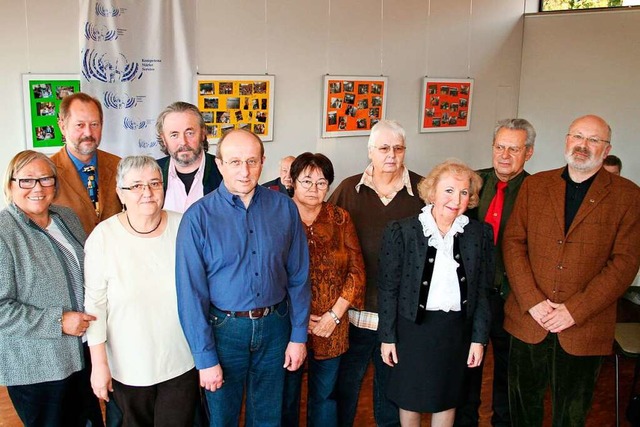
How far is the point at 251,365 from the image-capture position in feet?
8.98

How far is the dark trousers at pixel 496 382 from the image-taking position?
3.36 metres

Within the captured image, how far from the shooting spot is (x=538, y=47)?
8.19 metres

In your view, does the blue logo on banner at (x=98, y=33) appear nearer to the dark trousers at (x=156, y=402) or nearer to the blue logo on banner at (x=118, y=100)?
the blue logo on banner at (x=118, y=100)

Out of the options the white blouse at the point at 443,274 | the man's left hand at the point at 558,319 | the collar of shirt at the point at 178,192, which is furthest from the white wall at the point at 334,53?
the man's left hand at the point at 558,319

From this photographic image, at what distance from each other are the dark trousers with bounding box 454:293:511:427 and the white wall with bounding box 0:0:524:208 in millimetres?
3271

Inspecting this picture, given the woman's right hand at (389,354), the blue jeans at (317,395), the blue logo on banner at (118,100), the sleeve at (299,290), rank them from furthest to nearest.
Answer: the blue logo on banner at (118,100), the blue jeans at (317,395), the woman's right hand at (389,354), the sleeve at (299,290)

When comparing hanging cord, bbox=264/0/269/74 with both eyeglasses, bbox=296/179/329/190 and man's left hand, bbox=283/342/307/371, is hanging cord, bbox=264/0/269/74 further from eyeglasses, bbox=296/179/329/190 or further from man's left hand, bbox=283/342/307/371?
man's left hand, bbox=283/342/307/371

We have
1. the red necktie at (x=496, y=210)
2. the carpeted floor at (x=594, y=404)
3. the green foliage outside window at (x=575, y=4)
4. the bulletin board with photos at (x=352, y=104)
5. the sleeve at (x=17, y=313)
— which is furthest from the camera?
the green foliage outside window at (x=575, y=4)

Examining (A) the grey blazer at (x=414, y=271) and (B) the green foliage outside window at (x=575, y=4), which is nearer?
(A) the grey blazer at (x=414, y=271)

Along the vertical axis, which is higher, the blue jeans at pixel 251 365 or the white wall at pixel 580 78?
the white wall at pixel 580 78

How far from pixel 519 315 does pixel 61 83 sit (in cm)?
379

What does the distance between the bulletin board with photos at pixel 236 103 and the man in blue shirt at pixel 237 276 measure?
10.0ft

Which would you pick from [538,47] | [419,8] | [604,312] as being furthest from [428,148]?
[604,312]

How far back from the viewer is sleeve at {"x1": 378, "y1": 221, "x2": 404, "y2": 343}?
2.90m
